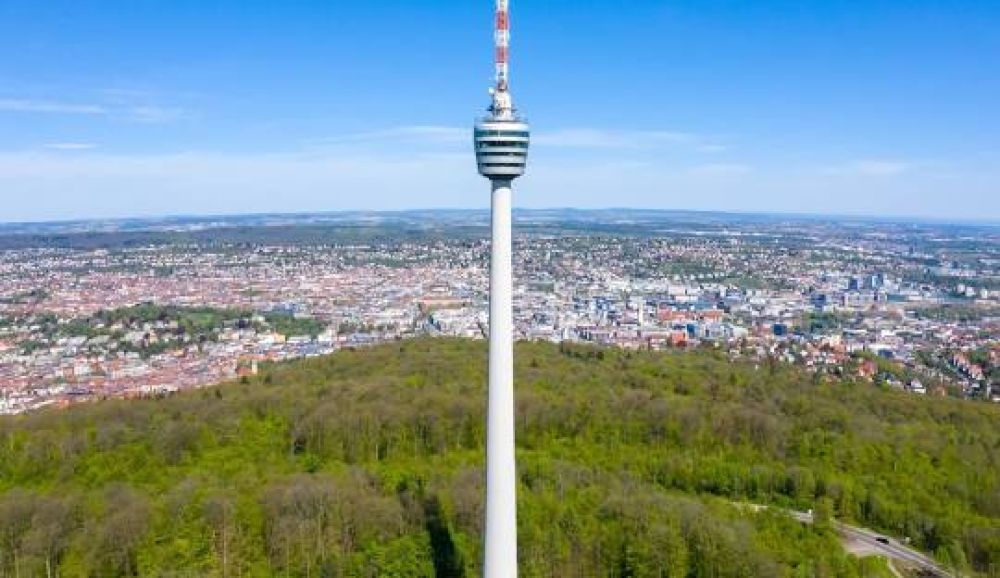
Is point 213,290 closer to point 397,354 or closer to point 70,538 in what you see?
point 397,354

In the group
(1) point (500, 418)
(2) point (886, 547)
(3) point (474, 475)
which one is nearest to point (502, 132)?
(1) point (500, 418)

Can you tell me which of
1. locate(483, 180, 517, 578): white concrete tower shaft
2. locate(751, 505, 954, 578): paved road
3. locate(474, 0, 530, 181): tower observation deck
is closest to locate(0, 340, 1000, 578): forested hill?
locate(751, 505, 954, 578): paved road

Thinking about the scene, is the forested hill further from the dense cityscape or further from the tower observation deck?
the dense cityscape

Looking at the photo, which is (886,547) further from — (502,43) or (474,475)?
(502,43)

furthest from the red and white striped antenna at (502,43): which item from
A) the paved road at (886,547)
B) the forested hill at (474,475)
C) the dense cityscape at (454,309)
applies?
the dense cityscape at (454,309)

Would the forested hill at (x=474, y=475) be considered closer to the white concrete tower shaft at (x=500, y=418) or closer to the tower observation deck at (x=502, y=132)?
the white concrete tower shaft at (x=500, y=418)

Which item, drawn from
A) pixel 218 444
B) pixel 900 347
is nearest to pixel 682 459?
pixel 218 444

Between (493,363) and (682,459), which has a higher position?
(493,363)

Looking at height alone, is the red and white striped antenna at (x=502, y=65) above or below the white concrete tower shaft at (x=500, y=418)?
above
